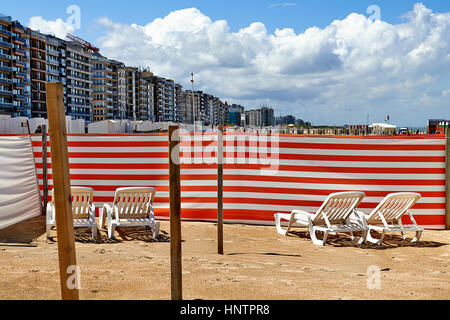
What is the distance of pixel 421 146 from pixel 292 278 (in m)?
5.47

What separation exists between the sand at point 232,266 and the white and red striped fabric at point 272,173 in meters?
0.73

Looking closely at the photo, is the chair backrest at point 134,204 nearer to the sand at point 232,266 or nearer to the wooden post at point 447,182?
the sand at point 232,266

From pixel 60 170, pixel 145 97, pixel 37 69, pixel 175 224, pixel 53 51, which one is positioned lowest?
pixel 175 224

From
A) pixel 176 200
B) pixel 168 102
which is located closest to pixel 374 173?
pixel 176 200

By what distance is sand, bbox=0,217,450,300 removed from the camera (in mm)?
4594

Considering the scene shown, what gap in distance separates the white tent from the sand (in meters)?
0.42

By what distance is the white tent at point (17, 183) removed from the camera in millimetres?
8727

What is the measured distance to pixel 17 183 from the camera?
9281mm

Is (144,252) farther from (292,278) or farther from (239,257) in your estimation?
(292,278)

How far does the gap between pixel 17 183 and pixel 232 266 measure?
A: 19.0 feet

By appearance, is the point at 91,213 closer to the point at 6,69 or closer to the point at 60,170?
the point at 60,170

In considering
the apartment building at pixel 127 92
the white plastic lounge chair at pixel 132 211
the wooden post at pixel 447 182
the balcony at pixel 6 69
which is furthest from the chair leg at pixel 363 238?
the apartment building at pixel 127 92

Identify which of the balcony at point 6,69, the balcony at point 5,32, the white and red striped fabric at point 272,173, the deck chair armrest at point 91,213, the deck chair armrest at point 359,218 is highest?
the balcony at point 5,32

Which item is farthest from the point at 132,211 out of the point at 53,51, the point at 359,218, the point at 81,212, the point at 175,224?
the point at 53,51
